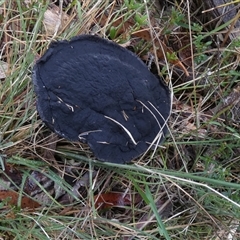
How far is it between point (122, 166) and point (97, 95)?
0.27 meters

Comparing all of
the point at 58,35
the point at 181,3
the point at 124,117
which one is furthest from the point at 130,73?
the point at 181,3

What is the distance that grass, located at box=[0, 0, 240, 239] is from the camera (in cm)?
149

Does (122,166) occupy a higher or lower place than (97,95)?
lower

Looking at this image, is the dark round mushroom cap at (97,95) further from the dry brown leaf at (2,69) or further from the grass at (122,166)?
the dry brown leaf at (2,69)

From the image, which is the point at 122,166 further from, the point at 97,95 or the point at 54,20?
the point at 54,20

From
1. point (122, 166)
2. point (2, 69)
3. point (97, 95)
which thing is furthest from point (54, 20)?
point (122, 166)

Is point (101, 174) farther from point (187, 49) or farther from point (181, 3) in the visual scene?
point (181, 3)

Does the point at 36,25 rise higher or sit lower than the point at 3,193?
higher

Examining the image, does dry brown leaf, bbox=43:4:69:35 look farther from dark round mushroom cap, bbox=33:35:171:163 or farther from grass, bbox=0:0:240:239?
dark round mushroom cap, bbox=33:35:171:163

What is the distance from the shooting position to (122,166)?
1455mm

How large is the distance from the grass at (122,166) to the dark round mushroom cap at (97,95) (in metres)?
0.12

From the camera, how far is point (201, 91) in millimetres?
1761

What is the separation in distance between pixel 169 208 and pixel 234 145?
1.11ft

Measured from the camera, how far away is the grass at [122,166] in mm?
1492
